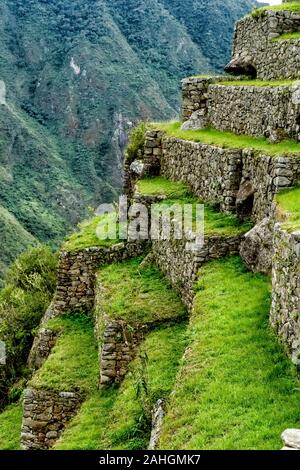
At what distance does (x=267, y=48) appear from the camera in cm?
1547

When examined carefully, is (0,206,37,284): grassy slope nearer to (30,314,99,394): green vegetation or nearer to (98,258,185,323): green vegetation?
(30,314,99,394): green vegetation

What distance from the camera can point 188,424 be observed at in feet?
23.1

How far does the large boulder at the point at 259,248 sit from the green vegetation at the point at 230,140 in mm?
1177

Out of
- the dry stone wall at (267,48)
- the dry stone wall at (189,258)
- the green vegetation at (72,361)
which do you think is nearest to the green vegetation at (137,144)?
the dry stone wall at (267,48)

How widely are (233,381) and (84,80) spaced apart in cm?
9518

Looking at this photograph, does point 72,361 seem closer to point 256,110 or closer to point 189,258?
point 189,258

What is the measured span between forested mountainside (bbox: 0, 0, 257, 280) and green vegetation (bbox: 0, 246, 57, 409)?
178ft

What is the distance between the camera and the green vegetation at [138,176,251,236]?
11.6 meters

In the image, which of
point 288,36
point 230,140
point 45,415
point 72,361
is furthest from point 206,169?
point 45,415

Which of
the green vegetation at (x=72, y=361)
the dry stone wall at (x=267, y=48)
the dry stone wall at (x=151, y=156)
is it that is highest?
the dry stone wall at (x=267, y=48)

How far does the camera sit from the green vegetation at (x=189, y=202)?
11.6 metres

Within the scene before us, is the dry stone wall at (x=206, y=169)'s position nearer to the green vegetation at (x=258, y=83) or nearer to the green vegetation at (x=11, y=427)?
the green vegetation at (x=258, y=83)

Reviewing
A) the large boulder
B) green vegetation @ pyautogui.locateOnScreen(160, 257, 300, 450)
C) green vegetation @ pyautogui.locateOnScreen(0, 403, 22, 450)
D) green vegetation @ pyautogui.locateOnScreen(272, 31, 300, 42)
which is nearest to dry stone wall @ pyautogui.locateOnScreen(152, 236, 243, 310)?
the large boulder
